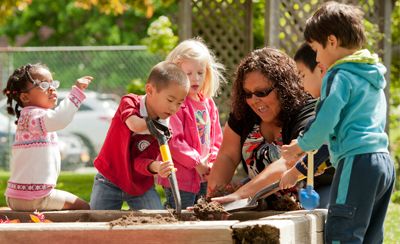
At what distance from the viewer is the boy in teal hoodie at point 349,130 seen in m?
3.97

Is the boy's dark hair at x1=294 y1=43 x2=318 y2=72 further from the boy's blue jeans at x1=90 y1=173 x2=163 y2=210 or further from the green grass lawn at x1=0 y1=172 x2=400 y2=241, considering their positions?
the green grass lawn at x1=0 y1=172 x2=400 y2=241

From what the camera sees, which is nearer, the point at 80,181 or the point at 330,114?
the point at 330,114

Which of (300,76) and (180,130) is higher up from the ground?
(300,76)

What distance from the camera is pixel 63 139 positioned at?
16.8m

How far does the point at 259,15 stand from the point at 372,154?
375 inches

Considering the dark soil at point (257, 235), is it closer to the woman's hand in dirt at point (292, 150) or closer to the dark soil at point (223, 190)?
the woman's hand in dirt at point (292, 150)

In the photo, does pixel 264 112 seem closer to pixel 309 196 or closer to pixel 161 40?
pixel 309 196

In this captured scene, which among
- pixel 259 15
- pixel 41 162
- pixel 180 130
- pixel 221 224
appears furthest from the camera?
pixel 259 15

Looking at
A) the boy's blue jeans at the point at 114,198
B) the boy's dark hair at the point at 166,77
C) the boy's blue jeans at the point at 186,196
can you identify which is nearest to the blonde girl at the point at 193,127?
the boy's blue jeans at the point at 186,196

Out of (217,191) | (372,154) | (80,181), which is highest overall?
(372,154)

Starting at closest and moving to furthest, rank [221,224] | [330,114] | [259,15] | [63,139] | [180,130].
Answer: [221,224]
[330,114]
[180,130]
[259,15]
[63,139]

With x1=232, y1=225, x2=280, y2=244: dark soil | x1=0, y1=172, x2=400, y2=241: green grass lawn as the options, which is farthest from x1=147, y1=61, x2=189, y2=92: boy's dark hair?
x1=0, y1=172, x2=400, y2=241: green grass lawn

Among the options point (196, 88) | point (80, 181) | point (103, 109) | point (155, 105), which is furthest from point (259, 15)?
point (155, 105)

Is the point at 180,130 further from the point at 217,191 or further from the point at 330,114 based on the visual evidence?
the point at 330,114
